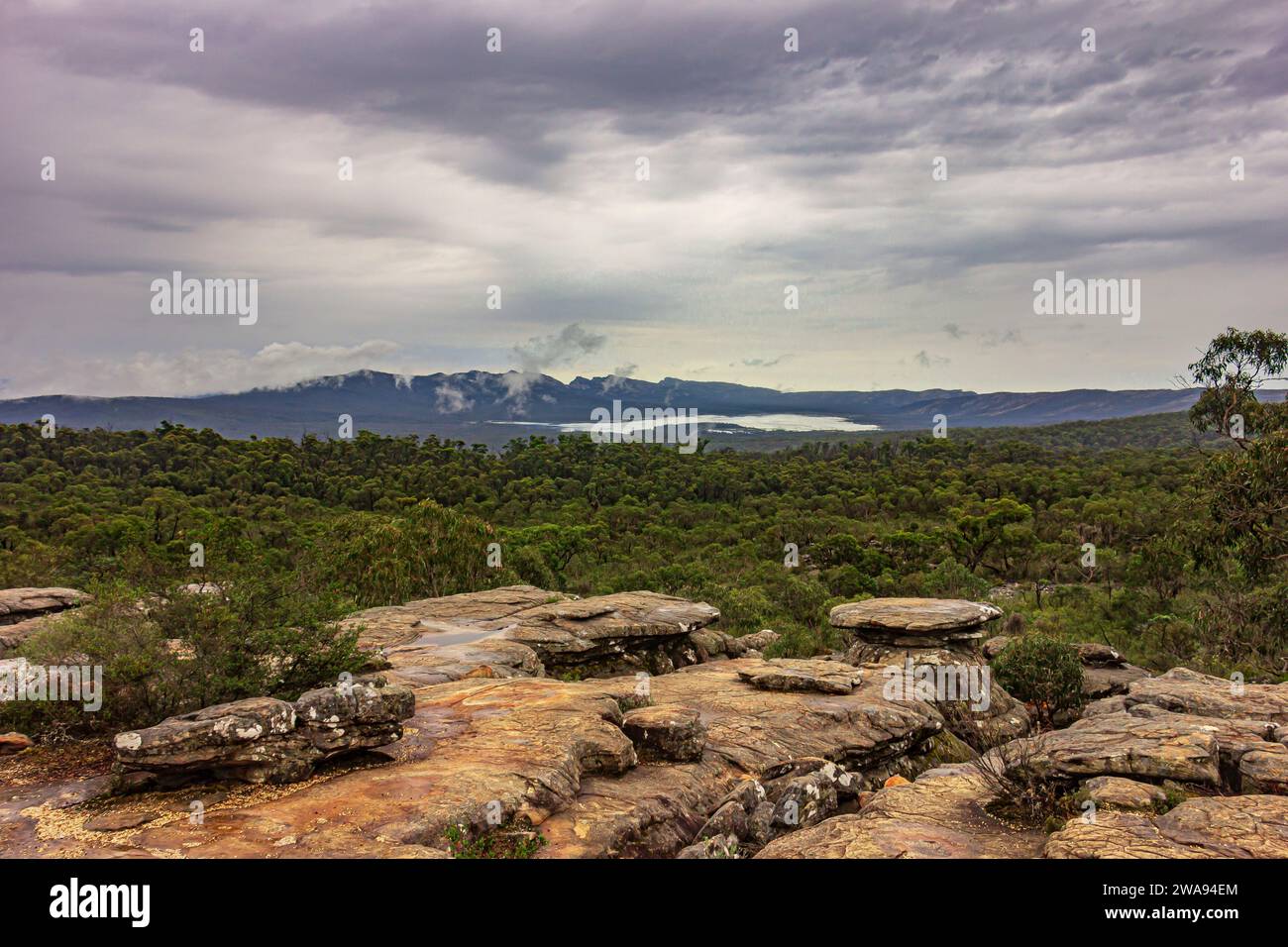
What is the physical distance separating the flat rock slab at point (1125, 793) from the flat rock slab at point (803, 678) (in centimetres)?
719

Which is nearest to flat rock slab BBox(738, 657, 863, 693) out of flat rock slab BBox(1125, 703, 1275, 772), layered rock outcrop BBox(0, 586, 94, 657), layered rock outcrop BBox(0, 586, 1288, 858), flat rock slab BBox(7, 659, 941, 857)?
layered rock outcrop BBox(0, 586, 1288, 858)

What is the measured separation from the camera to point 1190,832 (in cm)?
874

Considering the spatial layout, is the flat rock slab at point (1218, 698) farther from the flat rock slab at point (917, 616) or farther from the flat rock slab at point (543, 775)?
the flat rock slab at point (543, 775)

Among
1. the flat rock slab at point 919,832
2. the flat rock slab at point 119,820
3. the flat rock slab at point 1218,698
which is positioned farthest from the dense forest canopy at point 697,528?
the flat rock slab at point 919,832

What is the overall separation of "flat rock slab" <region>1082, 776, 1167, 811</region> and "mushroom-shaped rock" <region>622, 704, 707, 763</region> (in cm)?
616

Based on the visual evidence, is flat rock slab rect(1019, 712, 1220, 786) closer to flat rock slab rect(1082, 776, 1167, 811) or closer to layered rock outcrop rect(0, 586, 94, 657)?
flat rock slab rect(1082, 776, 1167, 811)

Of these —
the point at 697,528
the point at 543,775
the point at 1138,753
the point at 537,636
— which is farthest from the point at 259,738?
the point at 697,528

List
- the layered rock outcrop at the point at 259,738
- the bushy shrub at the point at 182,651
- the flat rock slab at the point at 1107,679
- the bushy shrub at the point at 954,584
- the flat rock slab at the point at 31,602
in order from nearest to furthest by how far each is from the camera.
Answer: the layered rock outcrop at the point at 259,738, the bushy shrub at the point at 182,651, the flat rock slab at the point at 1107,679, the flat rock slab at the point at 31,602, the bushy shrub at the point at 954,584

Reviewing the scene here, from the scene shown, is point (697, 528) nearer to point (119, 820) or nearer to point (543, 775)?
point (543, 775)

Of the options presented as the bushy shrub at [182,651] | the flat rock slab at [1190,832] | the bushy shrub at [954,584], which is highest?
the bushy shrub at [182,651]

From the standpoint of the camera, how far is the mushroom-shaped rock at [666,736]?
13117 mm
